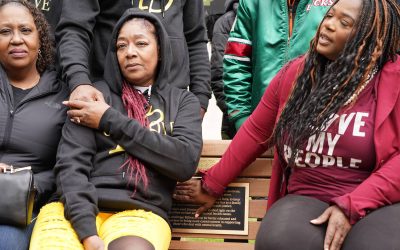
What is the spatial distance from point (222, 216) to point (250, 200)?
181 mm

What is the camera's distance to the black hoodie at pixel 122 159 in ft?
10.7

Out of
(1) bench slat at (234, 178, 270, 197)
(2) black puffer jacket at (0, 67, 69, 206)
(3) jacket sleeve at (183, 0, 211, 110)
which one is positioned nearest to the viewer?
(2) black puffer jacket at (0, 67, 69, 206)

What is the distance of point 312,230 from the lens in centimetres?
285

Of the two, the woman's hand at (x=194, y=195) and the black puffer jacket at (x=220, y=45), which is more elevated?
the black puffer jacket at (x=220, y=45)

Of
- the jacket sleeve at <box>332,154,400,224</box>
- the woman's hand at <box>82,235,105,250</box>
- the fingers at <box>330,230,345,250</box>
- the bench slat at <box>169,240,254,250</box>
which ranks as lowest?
the bench slat at <box>169,240,254,250</box>

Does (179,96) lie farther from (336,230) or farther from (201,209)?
(336,230)

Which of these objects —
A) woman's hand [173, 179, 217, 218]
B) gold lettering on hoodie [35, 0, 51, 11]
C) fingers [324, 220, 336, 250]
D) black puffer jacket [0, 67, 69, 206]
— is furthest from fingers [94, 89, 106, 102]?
fingers [324, 220, 336, 250]

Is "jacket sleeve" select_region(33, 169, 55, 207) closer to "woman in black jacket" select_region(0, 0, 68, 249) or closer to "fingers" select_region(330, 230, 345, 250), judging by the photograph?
"woman in black jacket" select_region(0, 0, 68, 249)

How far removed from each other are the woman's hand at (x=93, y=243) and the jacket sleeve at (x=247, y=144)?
2.58ft

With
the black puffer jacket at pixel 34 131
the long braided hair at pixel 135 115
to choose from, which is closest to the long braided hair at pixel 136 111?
the long braided hair at pixel 135 115

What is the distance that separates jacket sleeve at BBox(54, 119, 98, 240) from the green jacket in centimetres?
108

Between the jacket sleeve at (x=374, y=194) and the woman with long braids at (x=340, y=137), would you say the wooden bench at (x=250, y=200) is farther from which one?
the jacket sleeve at (x=374, y=194)

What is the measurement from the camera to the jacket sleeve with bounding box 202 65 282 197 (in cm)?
345

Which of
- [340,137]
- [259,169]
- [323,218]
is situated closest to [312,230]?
[323,218]
